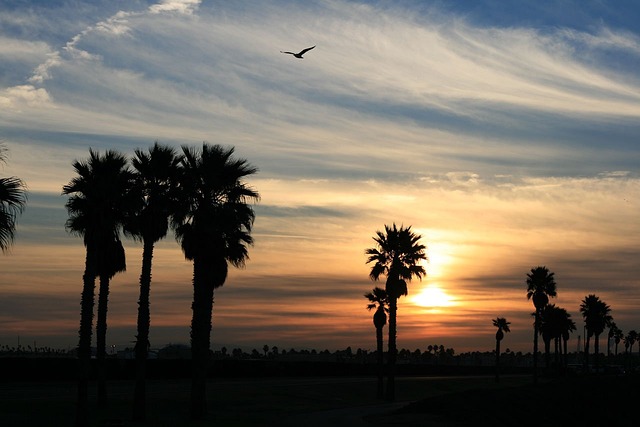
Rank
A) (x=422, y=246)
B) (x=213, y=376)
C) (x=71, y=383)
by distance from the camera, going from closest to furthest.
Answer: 1. (x=71, y=383)
2. (x=422, y=246)
3. (x=213, y=376)

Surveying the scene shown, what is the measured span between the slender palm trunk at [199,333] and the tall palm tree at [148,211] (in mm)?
2598

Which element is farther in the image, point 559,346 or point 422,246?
point 559,346

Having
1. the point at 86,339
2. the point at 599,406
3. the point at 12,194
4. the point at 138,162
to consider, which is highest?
the point at 138,162

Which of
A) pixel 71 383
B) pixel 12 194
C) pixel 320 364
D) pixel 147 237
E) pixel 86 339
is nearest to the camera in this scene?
pixel 12 194

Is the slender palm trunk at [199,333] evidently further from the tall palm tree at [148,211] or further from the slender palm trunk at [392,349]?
the slender palm trunk at [392,349]

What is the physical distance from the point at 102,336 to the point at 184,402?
826 cm

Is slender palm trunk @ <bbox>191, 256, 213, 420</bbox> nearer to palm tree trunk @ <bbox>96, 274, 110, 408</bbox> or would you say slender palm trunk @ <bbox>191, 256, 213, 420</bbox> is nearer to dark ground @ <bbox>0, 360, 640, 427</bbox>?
dark ground @ <bbox>0, 360, 640, 427</bbox>

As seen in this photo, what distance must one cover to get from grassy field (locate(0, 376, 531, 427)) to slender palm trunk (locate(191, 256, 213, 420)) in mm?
1132

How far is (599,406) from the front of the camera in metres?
74.3

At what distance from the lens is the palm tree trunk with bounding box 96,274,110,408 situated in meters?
49.7

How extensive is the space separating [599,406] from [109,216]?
4991 cm

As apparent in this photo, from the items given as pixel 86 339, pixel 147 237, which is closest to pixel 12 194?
pixel 86 339

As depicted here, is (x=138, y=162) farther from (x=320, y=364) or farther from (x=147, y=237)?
(x=320, y=364)

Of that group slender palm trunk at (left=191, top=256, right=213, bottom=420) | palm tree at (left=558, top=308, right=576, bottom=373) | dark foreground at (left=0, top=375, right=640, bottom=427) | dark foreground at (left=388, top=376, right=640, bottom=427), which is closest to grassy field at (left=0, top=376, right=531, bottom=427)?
dark foreground at (left=0, top=375, right=640, bottom=427)
